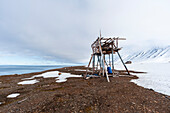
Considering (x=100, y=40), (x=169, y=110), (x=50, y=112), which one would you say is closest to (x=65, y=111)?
(x=50, y=112)

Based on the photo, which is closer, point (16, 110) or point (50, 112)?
point (50, 112)

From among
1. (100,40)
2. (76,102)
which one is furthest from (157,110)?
(100,40)

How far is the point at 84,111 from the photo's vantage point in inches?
159

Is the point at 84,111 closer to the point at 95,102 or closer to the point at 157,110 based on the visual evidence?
the point at 95,102

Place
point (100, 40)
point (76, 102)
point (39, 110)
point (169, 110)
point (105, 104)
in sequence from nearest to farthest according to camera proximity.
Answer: point (169, 110), point (39, 110), point (105, 104), point (76, 102), point (100, 40)

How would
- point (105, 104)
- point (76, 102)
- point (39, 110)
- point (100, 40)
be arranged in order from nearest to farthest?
1. point (39, 110)
2. point (105, 104)
3. point (76, 102)
4. point (100, 40)

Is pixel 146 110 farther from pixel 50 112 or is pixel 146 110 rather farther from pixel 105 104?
pixel 50 112

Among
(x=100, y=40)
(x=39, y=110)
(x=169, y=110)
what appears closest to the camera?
(x=169, y=110)

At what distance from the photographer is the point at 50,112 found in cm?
401

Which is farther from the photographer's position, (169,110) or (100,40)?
(100,40)

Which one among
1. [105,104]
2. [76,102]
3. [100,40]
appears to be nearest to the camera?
[105,104]

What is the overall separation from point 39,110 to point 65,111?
4.82 feet

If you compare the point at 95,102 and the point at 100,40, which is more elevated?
the point at 100,40

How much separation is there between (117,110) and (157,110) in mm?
1998
